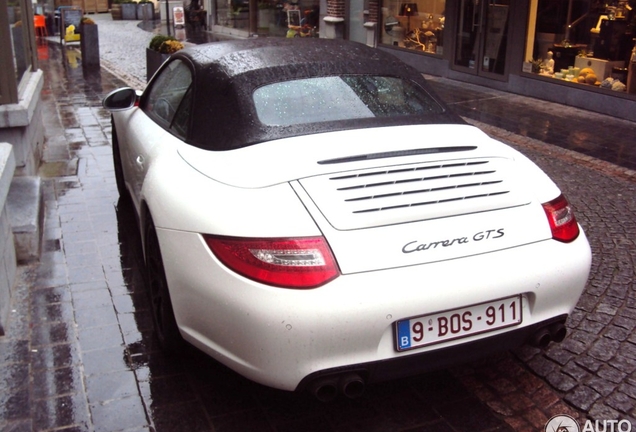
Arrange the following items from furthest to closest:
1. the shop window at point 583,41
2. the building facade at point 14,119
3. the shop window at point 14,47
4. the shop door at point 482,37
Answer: the shop door at point 482,37 < the shop window at point 583,41 < the shop window at point 14,47 < the building facade at point 14,119

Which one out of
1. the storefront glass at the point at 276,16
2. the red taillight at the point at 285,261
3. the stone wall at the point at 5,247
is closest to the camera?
the red taillight at the point at 285,261

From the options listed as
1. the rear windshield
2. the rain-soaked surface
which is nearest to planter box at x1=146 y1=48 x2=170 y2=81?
the rain-soaked surface

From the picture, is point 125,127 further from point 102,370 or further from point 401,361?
→ point 401,361

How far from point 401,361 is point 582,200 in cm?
405

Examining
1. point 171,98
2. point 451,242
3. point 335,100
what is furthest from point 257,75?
point 451,242

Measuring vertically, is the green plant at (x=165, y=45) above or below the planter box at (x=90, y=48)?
above

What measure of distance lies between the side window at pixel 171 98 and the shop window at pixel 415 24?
1002cm

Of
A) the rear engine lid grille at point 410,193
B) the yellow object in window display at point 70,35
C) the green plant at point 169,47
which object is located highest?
the rear engine lid grille at point 410,193

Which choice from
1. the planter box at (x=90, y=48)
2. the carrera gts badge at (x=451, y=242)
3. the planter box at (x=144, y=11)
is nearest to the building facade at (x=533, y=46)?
the planter box at (x=90, y=48)

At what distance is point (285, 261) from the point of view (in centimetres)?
282

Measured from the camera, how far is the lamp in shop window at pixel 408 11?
15.0 meters

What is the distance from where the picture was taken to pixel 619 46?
34.0 ft

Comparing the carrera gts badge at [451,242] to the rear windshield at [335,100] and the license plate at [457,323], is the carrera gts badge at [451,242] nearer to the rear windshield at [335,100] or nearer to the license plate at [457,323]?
the license plate at [457,323]

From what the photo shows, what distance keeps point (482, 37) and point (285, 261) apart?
11071 millimetres
